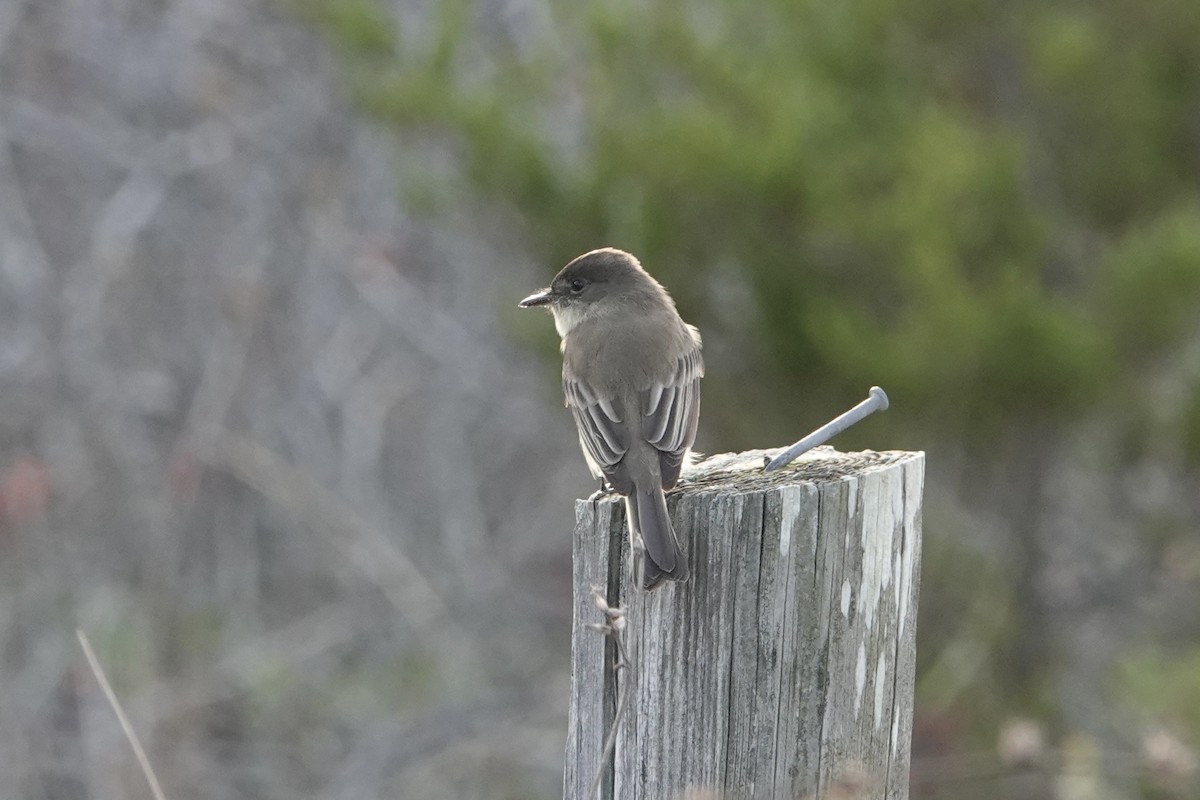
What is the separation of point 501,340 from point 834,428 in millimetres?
6579

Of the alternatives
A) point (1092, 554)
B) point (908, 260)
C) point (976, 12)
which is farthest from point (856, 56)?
point (1092, 554)

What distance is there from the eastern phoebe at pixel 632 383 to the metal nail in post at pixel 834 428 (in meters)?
0.26

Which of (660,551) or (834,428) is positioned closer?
(660,551)

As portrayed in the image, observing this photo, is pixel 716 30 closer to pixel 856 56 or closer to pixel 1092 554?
pixel 856 56

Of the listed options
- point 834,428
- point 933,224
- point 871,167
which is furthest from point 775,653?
point 871,167

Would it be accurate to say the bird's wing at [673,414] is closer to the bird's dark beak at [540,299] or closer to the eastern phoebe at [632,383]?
the eastern phoebe at [632,383]

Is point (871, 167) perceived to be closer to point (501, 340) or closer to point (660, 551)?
point (501, 340)

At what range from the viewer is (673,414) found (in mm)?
4375

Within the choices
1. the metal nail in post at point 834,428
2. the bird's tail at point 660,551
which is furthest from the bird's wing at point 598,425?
the bird's tail at point 660,551

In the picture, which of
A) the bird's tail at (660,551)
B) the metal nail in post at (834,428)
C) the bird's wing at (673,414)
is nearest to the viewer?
the bird's tail at (660,551)

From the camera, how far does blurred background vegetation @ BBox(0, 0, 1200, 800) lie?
8.07 meters

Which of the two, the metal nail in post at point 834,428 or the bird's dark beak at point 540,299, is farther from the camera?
the bird's dark beak at point 540,299

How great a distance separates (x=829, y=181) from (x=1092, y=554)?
317 centimetres

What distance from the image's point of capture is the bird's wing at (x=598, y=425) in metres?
4.14
